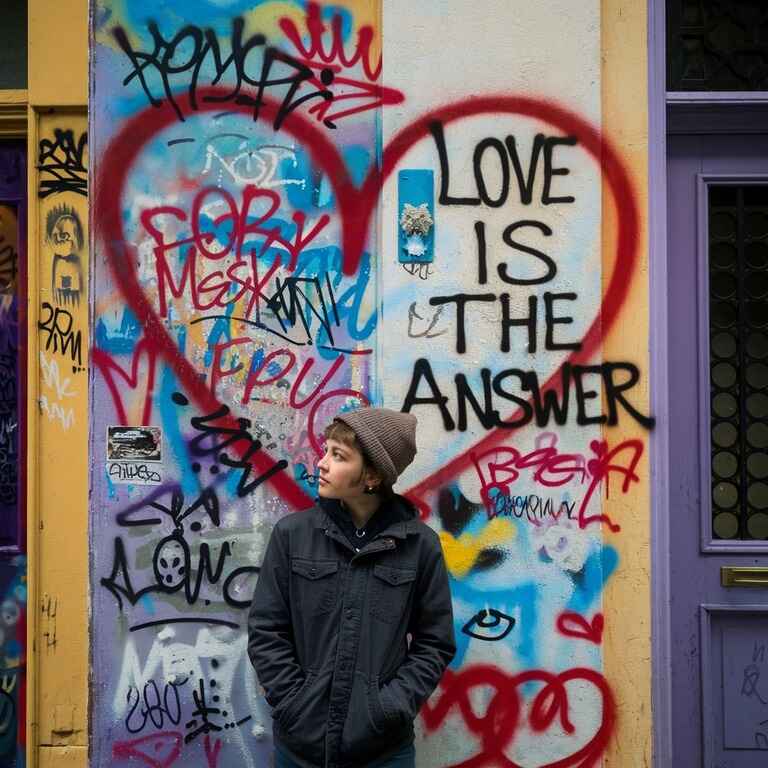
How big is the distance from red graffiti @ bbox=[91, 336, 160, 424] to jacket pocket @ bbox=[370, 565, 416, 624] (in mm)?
1270

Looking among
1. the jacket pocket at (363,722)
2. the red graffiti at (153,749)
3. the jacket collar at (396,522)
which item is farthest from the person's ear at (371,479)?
the red graffiti at (153,749)

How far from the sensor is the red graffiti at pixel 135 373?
148 inches

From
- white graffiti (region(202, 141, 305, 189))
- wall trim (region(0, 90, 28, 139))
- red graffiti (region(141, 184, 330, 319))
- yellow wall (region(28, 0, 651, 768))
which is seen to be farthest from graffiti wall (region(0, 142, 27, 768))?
white graffiti (region(202, 141, 305, 189))

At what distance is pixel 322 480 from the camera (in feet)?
9.98

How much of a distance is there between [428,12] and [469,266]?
3.26 ft

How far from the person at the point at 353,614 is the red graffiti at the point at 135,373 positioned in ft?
3.19

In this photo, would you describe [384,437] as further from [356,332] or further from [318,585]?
[356,332]

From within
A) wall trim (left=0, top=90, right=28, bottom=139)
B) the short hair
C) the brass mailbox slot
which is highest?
wall trim (left=0, top=90, right=28, bottom=139)

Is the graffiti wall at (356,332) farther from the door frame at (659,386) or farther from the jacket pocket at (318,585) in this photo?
the jacket pocket at (318,585)

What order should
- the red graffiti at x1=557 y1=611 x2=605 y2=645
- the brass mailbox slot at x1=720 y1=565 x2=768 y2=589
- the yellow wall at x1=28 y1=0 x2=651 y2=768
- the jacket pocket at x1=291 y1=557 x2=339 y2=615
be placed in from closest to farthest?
the jacket pocket at x1=291 y1=557 x2=339 y2=615
the red graffiti at x1=557 y1=611 x2=605 y2=645
the brass mailbox slot at x1=720 y1=565 x2=768 y2=589
the yellow wall at x1=28 y1=0 x2=651 y2=768

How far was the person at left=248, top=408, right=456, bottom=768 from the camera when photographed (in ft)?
9.61

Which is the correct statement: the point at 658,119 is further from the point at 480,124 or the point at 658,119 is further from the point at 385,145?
the point at 385,145

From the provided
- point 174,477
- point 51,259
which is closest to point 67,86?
point 51,259

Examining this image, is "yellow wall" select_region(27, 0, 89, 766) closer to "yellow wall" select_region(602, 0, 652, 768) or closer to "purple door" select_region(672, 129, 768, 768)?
"yellow wall" select_region(602, 0, 652, 768)
